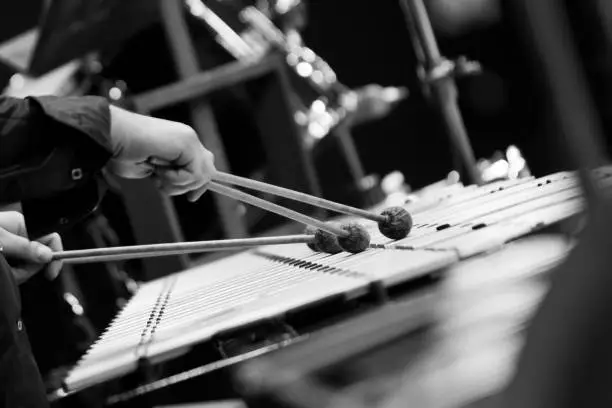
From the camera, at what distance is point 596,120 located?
36 cm

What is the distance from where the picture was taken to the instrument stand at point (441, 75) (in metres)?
2.08

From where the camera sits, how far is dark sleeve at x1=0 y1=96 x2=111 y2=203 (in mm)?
1433

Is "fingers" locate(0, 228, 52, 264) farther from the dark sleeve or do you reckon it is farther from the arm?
the dark sleeve

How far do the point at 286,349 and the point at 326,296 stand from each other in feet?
0.46

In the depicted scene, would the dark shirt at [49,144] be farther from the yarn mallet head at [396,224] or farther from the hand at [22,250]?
the yarn mallet head at [396,224]

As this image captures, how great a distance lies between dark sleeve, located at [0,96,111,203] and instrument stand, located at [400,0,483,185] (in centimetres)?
95

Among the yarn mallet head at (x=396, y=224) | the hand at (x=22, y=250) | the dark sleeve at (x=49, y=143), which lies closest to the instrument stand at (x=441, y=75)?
the yarn mallet head at (x=396, y=224)

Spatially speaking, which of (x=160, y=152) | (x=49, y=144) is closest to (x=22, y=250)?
(x=49, y=144)

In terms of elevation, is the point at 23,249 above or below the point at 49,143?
below

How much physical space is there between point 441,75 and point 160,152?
0.88 m

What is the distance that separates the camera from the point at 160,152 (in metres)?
1.61

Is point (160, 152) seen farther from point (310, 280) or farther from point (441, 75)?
point (441, 75)

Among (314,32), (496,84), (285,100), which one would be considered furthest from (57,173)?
(314,32)

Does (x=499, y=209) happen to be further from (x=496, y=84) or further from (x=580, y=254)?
(x=496, y=84)
